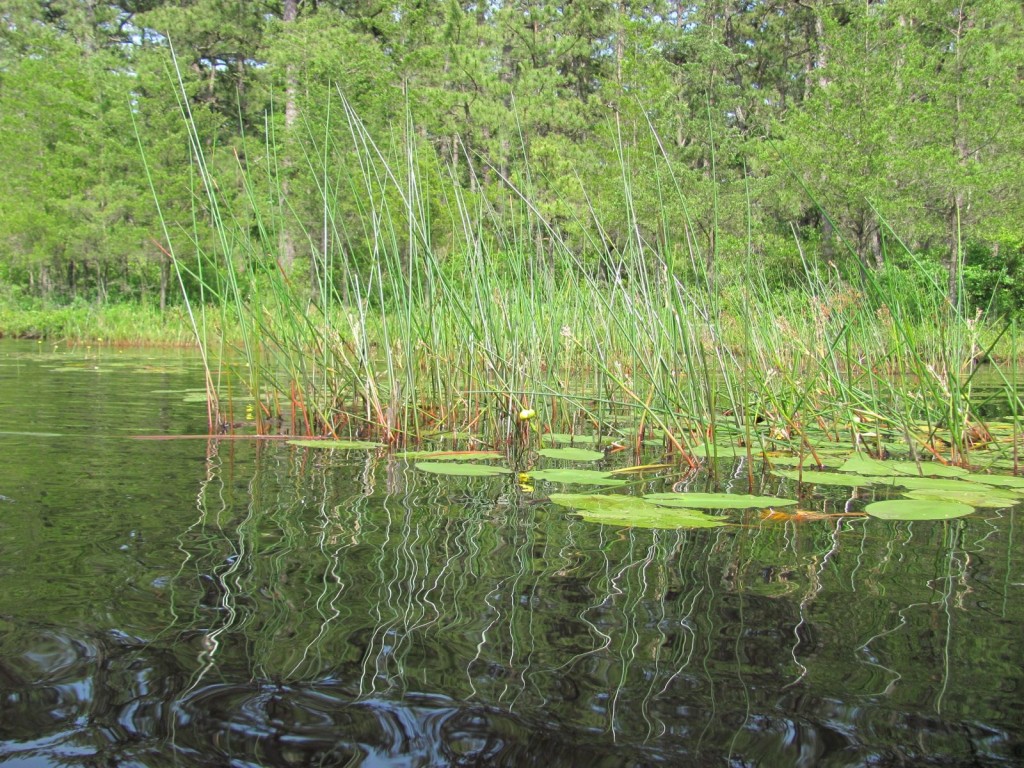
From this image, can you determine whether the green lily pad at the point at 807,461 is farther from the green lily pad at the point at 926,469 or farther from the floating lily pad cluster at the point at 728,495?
the green lily pad at the point at 926,469

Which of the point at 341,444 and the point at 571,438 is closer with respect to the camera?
the point at 341,444

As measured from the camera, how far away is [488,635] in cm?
88

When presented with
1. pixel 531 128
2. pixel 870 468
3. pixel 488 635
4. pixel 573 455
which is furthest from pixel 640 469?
pixel 531 128

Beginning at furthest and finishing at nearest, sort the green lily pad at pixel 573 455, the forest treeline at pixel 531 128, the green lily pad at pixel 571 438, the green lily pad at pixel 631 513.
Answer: the forest treeline at pixel 531 128 < the green lily pad at pixel 571 438 < the green lily pad at pixel 573 455 < the green lily pad at pixel 631 513

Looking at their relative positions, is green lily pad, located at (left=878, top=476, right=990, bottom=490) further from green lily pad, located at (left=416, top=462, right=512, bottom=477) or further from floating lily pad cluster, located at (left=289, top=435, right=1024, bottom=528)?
green lily pad, located at (left=416, top=462, right=512, bottom=477)

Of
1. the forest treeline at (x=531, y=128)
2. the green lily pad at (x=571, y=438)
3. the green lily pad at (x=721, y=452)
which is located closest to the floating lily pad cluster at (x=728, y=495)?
the green lily pad at (x=721, y=452)

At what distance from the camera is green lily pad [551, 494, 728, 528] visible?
4.63 feet

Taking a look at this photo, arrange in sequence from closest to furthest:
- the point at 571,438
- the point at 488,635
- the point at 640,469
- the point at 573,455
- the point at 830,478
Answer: the point at 488,635 < the point at 830,478 < the point at 640,469 < the point at 573,455 < the point at 571,438

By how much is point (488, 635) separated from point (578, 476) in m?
0.94

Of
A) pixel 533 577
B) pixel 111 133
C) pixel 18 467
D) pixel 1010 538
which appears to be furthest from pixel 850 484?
pixel 111 133

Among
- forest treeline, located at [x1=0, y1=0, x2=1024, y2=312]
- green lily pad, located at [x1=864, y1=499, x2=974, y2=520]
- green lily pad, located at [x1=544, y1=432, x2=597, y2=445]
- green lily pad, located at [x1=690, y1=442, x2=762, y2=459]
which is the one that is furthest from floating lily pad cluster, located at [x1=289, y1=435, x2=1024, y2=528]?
forest treeline, located at [x1=0, y1=0, x2=1024, y2=312]

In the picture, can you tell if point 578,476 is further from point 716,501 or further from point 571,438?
point 571,438

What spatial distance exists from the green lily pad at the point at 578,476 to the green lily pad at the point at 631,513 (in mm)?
152

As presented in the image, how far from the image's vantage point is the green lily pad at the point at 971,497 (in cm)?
159
